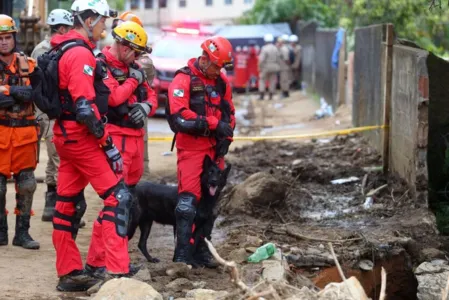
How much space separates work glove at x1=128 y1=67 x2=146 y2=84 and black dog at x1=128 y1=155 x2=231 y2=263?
0.91 meters

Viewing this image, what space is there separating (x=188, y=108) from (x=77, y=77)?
142cm

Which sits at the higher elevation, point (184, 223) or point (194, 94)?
point (194, 94)

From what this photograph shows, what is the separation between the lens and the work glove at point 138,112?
25.9 ft

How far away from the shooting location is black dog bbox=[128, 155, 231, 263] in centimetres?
843

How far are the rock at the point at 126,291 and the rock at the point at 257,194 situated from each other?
424 centimetres

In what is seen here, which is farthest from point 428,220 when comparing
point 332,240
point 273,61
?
point 273,61

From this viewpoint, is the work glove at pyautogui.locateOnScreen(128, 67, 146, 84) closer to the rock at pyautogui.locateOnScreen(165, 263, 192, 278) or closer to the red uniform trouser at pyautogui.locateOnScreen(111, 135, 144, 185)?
the red uniform trouser at pyautogui.locateOnScreen(111, 135, 144, 185)

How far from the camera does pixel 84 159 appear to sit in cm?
736

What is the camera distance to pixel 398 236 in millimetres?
9594

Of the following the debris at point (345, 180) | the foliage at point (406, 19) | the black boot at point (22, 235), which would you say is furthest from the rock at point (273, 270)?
the foliage at point (406, 19)

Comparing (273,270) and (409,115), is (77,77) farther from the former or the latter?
(409,115)

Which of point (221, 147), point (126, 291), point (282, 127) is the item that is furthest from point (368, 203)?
point (282, 127)

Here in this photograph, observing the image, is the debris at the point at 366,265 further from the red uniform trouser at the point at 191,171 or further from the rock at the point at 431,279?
the red uniform trouser at the point at 191,171

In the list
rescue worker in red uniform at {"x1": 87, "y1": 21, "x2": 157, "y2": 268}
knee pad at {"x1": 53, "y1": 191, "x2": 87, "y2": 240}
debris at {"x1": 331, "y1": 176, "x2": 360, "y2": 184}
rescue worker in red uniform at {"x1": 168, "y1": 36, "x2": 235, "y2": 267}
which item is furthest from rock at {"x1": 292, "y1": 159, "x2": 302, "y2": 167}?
knee pad at {"x1": 53, "y1": 191, "x2": 87, "y2": 240}
